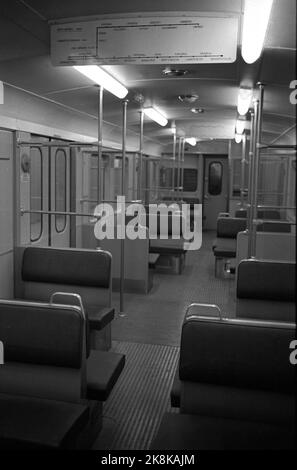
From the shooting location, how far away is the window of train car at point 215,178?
1324cm

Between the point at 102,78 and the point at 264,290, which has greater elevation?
the point at 102,78

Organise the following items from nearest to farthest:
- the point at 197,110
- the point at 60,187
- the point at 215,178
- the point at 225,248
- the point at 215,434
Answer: the point at 215,434, the point at 60,187, the point at 197,110, the point at 225,248, the point at 215,178

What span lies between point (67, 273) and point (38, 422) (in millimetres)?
2004

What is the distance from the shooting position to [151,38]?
3068 millimetres

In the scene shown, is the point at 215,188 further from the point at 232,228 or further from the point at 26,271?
the point at 26,271

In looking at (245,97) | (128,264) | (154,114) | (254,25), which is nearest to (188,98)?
(245,97)

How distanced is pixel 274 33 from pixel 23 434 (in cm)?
249

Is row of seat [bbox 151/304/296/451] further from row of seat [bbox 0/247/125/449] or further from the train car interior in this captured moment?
row of seat [bbox 0/247/125/449]

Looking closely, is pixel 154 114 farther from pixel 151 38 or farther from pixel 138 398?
pixel 138 398

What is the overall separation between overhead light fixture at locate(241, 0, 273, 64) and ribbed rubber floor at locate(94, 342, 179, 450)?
233cm

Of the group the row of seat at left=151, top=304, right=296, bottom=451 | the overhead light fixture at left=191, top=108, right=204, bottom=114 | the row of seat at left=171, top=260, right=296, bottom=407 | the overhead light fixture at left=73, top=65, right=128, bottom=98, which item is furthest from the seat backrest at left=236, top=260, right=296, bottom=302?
the overhead light fixture at left=191, top=108, right=204, bottom=114

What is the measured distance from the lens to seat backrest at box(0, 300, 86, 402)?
2.53 meters

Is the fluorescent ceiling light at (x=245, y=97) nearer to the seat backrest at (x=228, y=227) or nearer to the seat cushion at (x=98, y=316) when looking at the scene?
the seat backrest at (x=228, y=227)

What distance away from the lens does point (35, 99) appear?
4625 millimetres
